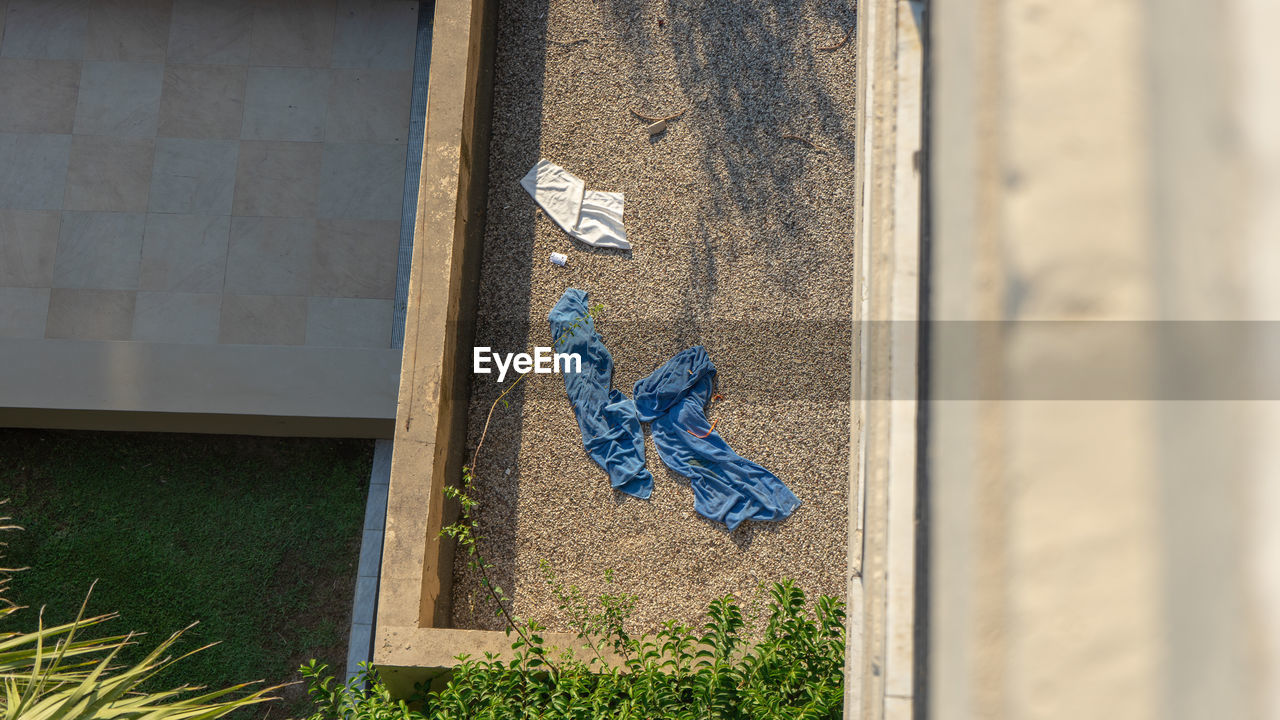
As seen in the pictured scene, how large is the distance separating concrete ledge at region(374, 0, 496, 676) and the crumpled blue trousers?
64 cm

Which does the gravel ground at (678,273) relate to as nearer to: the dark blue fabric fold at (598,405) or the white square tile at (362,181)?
the dark blue fabric fold at (598,405)

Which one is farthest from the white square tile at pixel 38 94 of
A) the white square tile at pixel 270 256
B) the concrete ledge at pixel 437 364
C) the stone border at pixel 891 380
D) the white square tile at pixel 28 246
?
the stone border at pixel 891 380

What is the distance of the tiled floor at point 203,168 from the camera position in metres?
5.73

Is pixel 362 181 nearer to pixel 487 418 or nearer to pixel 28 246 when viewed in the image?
pixel 28 246

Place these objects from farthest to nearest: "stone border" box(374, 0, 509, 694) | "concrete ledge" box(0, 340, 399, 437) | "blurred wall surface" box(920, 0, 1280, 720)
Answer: "concrete ledge" box(0, 340, 399, 437) → "stone border" box(374, 0, 509, 694) → "blurred wall surface" box(920, 0, 1280, 720)

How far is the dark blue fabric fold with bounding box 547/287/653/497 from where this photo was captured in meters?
3.99

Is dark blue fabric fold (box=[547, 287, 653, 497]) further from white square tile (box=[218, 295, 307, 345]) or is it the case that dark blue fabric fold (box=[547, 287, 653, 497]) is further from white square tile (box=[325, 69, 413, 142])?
white square tile (box=[325, 69, 413, 142])

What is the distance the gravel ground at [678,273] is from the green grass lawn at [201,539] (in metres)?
2.09

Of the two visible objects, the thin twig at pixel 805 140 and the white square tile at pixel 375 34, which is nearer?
the thin twig at pixel 805 140

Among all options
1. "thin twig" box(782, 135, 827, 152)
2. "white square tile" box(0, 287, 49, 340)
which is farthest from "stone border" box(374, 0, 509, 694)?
"white square tile" box(0, 287, 49, 340)

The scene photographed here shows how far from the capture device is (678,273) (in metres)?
4.30

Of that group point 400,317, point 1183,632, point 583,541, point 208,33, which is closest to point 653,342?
point 583,541

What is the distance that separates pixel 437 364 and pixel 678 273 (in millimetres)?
1422

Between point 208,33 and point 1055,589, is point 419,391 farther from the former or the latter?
point 208,33
